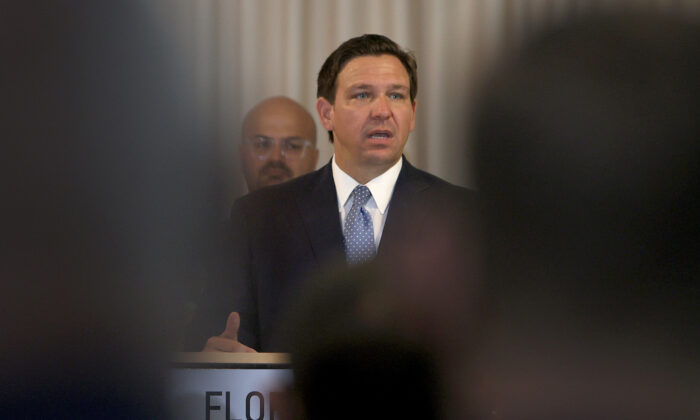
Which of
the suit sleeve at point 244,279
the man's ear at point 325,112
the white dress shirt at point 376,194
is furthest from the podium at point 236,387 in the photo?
the man's ear at point 325,112

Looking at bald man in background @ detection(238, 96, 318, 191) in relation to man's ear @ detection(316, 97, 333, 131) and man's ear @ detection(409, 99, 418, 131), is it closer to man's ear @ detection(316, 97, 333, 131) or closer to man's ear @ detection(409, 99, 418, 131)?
man's ear @ detection(316, 97, 333, 131)

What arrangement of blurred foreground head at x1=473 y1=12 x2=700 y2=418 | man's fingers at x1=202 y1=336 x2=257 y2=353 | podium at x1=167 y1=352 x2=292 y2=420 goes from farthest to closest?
blurred foreground head at x1=473 y1=12 x2=700 y2=418 → man's fingers at x1=202 y1=336 x2=257 y2=353 → podium at x1=167 y1=352 x2=292 y2=420

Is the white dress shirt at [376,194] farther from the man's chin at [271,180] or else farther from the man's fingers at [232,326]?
the man's fingers at [232,326]

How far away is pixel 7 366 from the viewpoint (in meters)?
1.16

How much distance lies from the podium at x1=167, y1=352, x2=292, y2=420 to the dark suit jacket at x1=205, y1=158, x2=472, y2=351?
1.06 ft

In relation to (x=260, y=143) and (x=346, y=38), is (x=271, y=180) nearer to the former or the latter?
(x=260, y=143)

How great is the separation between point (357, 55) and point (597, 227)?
527 millimetres

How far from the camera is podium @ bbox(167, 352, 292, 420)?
2.65 ft

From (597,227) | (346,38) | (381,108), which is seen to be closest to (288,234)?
(381,108)

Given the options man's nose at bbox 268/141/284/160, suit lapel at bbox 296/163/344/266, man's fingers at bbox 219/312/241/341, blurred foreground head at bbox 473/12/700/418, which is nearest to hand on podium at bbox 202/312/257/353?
man's fingers at bbox 219/312/241/341

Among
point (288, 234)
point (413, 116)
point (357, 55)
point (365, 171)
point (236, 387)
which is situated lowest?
point (236, 387)

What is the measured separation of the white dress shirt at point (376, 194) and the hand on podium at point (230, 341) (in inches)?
9.9

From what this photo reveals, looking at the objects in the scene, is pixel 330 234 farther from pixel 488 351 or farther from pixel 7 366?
pixel 7 366

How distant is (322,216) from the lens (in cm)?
122
